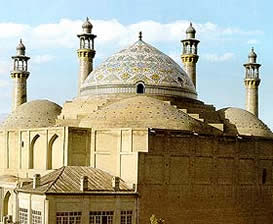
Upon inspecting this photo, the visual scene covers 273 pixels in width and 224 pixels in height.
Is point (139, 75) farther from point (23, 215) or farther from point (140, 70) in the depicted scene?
point (23, 215)

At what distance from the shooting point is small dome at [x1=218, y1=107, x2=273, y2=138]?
37594 mm

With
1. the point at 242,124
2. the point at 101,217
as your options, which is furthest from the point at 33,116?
the point at 101,217

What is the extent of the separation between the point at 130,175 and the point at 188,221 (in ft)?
12.5

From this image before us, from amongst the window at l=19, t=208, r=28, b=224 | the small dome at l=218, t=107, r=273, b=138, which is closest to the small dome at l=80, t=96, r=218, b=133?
the small dome at l=218, t=107, r=273, b=138

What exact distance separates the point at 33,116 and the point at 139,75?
22.3ft

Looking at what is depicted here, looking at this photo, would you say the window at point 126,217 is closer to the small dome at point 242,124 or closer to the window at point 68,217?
the window at point 68,217

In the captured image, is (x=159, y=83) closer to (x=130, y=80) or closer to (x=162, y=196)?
(x=130, y=80)

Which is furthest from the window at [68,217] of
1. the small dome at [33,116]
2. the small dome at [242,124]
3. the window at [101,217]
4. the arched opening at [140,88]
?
the small dome at [242,124]

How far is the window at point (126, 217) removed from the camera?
1096 inches

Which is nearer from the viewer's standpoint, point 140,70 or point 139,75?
point 139,75

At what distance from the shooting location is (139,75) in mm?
37250

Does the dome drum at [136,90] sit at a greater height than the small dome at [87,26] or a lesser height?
lesser

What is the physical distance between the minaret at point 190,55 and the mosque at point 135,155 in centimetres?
517

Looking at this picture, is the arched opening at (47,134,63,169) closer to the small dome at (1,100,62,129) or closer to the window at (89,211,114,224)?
the small dome at (1,100,62,129)
